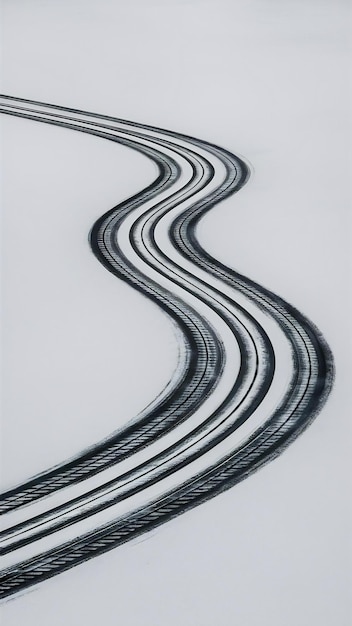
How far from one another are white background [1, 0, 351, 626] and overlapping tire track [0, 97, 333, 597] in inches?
2.1

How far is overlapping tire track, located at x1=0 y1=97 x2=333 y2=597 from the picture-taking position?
2227mm

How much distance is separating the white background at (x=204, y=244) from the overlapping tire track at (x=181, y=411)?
0.17 feet

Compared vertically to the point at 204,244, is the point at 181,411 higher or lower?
lower

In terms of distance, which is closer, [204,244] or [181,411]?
[181,411]

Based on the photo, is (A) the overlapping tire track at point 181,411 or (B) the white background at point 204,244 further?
(A) the overlapping tire track at point 181,411

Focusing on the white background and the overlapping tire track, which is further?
the overlapping tire track

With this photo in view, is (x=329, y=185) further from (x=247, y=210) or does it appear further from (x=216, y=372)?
(x=216, y=372)

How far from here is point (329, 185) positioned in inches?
168

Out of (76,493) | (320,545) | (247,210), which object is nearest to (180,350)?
(76,493)

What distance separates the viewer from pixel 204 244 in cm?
380

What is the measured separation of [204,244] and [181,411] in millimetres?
1251

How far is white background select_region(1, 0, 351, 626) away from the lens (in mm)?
2047

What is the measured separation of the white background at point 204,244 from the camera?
205 cm

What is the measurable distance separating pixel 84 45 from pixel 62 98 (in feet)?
3.87
